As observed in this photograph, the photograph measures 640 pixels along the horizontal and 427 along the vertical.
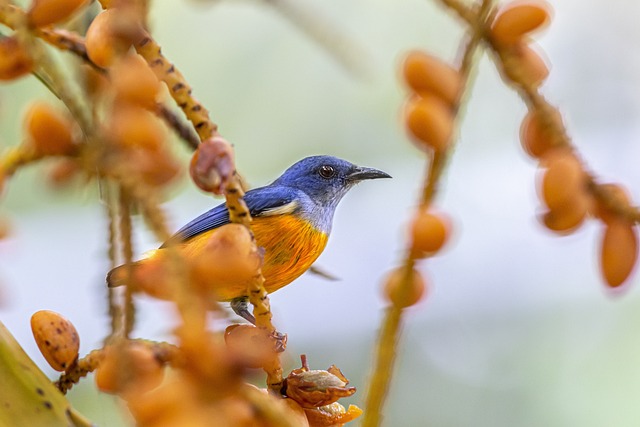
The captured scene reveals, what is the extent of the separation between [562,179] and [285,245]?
636 millimetres

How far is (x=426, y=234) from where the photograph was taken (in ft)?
0.89

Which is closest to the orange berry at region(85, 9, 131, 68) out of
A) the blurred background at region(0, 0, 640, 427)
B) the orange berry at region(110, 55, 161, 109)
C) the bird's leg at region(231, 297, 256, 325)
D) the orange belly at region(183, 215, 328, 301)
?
the orange berry at region(110, 55, 161, 109)

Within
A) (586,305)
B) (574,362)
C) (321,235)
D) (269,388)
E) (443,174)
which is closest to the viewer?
(443,174)

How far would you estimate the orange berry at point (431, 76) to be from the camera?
0.31 m

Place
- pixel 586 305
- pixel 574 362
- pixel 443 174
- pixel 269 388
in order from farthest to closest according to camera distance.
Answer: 1. pixel 586 305
2. pixel 574 362
3. pixel 269 388
4. pixel 443 174

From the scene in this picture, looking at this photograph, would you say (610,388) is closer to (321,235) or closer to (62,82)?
(321,235)

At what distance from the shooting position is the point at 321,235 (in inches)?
39.9

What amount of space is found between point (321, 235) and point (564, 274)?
67.6 inches

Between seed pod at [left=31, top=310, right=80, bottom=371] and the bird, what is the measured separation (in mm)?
386

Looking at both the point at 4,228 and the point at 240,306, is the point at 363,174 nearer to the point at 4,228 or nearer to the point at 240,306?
the point at 240,306

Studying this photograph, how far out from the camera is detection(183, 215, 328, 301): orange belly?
0.90m

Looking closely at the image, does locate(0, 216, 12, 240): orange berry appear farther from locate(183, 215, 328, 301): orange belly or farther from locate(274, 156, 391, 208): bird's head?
locate(274, 156, 391, 208): bird's head

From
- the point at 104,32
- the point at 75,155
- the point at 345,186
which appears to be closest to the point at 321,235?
the point at 345,186

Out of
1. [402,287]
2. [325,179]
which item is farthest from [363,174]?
[402,287]
